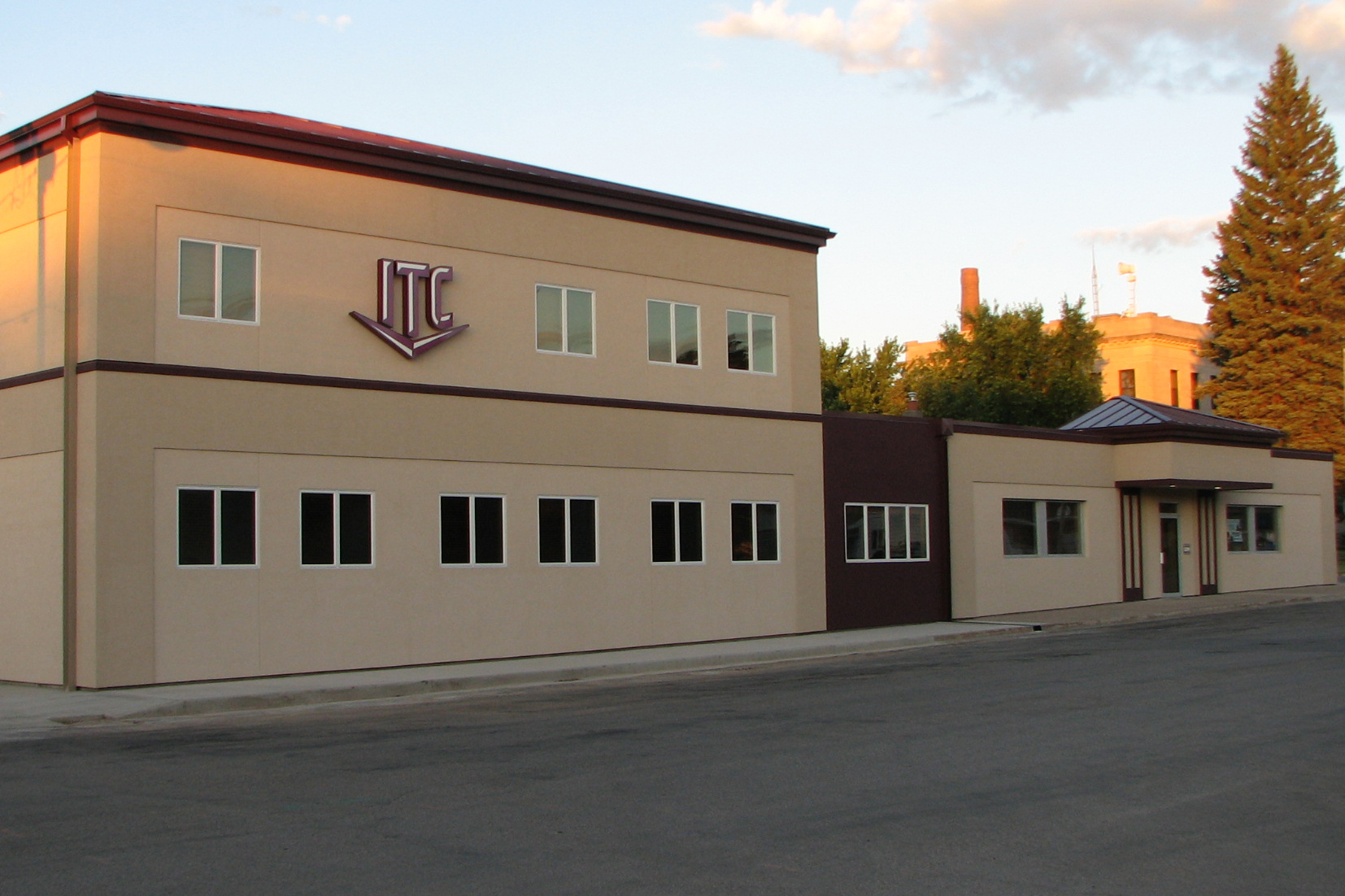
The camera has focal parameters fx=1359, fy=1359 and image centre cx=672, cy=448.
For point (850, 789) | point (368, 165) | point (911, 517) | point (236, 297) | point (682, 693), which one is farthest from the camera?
point (911, 517)

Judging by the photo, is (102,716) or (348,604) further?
(348,604)

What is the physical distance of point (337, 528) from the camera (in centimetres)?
2044

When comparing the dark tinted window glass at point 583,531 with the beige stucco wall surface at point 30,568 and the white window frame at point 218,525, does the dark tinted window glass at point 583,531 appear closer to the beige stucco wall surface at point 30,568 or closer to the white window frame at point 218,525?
the white window frame at point 218,525

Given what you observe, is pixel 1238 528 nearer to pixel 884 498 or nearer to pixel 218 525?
pixel 884 498

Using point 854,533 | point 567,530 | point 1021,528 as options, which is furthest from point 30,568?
point 1021,528

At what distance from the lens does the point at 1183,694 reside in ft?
52.2

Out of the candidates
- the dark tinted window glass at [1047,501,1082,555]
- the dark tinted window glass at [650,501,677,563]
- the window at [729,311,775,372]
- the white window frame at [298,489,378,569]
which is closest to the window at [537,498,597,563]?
the dark tinted window glass at [650,501,677,563]

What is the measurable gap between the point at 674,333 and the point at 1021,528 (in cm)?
1122

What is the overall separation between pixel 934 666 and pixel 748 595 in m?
6.24

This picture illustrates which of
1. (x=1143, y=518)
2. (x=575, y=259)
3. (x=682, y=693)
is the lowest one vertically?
(x=682, y=693)

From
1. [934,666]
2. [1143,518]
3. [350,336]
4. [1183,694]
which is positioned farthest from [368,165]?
[1143,518]

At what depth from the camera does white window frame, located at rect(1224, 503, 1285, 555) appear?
3747 cm

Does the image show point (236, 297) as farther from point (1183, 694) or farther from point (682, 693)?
point (1183, 694)

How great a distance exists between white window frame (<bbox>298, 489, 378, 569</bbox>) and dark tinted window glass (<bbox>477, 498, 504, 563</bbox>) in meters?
1.89
